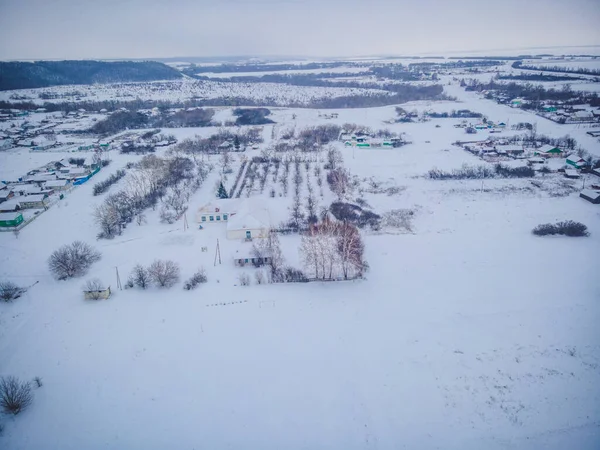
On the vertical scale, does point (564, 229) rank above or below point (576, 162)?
below

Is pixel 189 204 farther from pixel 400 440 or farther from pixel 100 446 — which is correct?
pixel 400 440

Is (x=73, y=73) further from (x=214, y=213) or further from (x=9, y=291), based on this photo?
(x=9, y=291)

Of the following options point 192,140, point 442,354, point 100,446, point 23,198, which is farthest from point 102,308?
point 192,140

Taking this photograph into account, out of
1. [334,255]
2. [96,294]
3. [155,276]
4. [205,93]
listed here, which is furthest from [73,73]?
[334,255]

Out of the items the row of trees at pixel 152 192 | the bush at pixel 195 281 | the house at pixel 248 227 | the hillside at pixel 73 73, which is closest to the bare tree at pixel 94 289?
the bush at pixel 195 281

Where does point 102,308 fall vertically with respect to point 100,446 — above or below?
above

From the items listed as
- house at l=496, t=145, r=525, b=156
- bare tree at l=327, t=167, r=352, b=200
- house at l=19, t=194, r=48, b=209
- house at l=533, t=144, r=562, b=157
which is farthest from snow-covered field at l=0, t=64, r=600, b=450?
house at l=496, t=145, r=525, b=156
